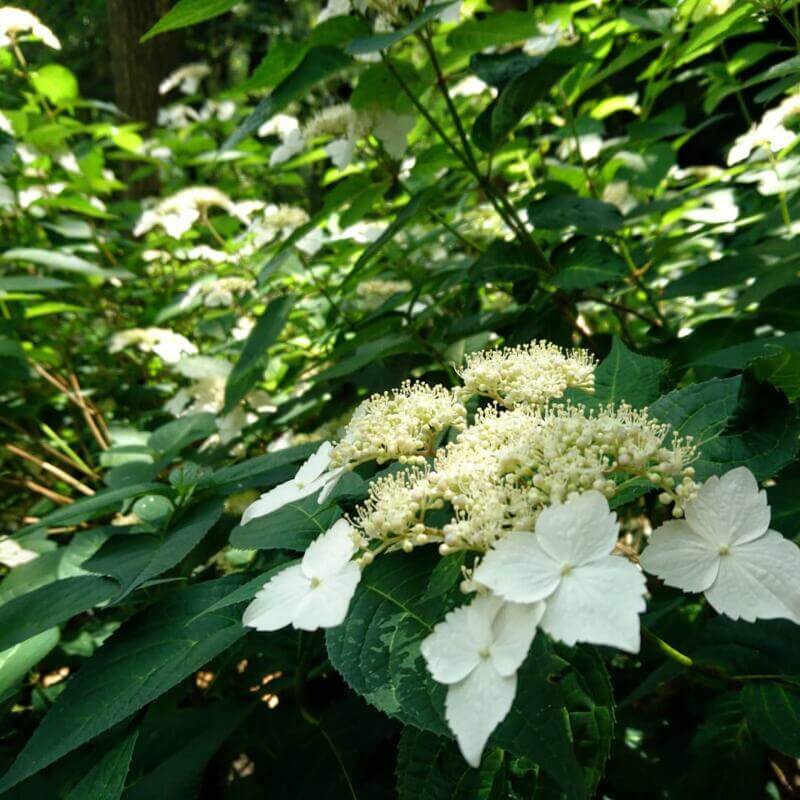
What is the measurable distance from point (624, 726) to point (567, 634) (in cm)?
89

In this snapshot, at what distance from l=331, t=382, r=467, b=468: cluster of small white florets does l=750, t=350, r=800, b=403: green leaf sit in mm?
278

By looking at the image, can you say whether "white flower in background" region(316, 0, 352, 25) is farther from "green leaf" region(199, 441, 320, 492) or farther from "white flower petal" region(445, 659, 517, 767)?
"white flower petal" region(445, 659, 517, 767)

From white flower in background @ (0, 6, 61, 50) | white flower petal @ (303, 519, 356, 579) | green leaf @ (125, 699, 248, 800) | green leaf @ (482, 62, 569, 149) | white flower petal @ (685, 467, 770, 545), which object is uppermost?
white flower in background @ (0, 6, 61, 50)

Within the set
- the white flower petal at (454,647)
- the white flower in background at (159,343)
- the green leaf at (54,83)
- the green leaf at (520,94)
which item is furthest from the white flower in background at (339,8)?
the green leaf at (54,83)

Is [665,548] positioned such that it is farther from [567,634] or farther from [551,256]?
[551,256]

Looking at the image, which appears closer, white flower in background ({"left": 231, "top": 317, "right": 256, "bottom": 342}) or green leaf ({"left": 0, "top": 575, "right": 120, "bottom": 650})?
green leaf ({"left": 0, "top": 575, "right": 120, "bottom": 650})

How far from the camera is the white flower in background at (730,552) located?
52 cm

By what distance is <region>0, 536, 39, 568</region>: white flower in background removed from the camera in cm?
123

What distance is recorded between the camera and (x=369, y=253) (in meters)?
1.15

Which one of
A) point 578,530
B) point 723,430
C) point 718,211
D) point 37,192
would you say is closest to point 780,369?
point 723,430

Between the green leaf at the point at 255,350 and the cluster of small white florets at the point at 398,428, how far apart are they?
2.06 feet

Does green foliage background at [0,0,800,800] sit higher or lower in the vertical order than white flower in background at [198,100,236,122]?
lower

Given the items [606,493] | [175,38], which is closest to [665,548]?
[606,493]

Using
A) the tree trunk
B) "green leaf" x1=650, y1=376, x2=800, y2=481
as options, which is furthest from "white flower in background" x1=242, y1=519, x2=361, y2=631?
the tree trunk
